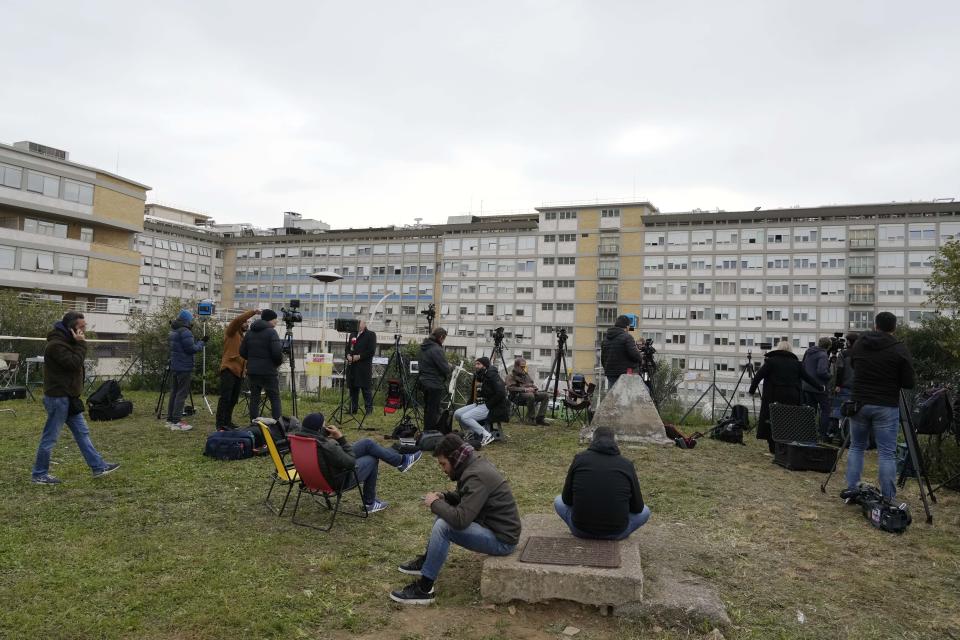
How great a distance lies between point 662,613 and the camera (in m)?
4.11

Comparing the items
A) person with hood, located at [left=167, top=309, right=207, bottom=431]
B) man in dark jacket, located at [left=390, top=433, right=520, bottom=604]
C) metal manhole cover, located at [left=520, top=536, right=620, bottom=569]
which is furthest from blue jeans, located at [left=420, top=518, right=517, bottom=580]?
person with hood, located at [left=167, top=309, right=207, bottom=431]

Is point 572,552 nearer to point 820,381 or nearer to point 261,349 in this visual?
point 261,349

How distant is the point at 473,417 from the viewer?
1016 cm

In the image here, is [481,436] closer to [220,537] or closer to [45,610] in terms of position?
[220,537]

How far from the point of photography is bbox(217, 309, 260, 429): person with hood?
379 inches

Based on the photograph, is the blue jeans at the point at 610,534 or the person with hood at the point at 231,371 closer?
the blue jeans at the point at 610,534

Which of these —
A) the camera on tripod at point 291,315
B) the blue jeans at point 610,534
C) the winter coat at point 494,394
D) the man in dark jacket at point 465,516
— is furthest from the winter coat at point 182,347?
the blue jeans at point 610,534

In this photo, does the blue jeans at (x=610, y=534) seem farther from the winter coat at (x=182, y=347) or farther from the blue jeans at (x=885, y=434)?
the winter coat at (x=182, y=347)

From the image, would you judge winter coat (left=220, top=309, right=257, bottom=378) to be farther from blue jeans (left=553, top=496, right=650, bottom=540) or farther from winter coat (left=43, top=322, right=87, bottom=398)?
blue jeans (left=553, top=496, right=650, bottom=540)

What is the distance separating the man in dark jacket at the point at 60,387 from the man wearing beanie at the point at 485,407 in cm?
512

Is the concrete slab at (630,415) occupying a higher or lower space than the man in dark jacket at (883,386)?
lower

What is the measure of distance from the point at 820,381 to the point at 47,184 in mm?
Answer: 43581

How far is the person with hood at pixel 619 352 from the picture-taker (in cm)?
1048

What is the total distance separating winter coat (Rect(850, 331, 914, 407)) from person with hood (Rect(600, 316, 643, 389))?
3.88 meters
